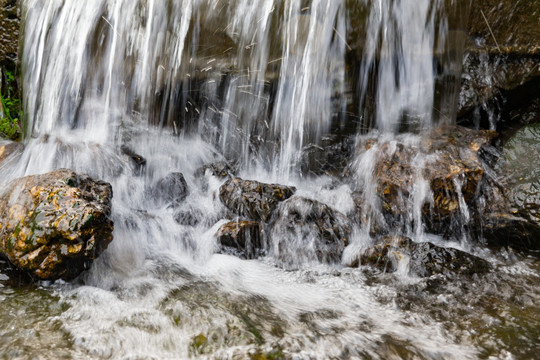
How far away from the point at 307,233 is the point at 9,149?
13.2 feet

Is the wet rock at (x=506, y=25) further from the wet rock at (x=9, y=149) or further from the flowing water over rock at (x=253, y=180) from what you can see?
the wet rock at (x=9, y=149)

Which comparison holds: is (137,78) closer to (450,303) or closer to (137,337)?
(137,337)

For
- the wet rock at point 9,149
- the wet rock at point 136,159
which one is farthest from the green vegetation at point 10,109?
the wet rock at point 136,159

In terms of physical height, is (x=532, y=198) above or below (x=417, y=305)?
above

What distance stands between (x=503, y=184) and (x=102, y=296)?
4.36 m

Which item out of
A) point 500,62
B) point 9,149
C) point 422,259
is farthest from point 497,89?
point 9,149

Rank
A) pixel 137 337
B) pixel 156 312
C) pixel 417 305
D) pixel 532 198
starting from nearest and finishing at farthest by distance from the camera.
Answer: pixel 137 337 < pixel 156 312 < pixel 417 305 < pixel 532 198

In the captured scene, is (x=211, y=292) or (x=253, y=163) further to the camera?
(x=253, y=163)

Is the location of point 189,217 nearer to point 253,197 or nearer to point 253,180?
point 253,197

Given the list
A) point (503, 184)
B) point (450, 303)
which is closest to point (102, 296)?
point (450, 303)

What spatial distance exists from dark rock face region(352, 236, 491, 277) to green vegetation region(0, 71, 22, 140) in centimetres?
531

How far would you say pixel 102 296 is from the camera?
3145 millimetres

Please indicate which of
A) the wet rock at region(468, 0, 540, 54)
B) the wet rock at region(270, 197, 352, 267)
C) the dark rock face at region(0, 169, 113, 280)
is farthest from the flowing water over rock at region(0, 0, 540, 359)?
the wet rock at region(468, 0, 540, 54)

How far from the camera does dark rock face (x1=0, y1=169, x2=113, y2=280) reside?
319 centimetres
